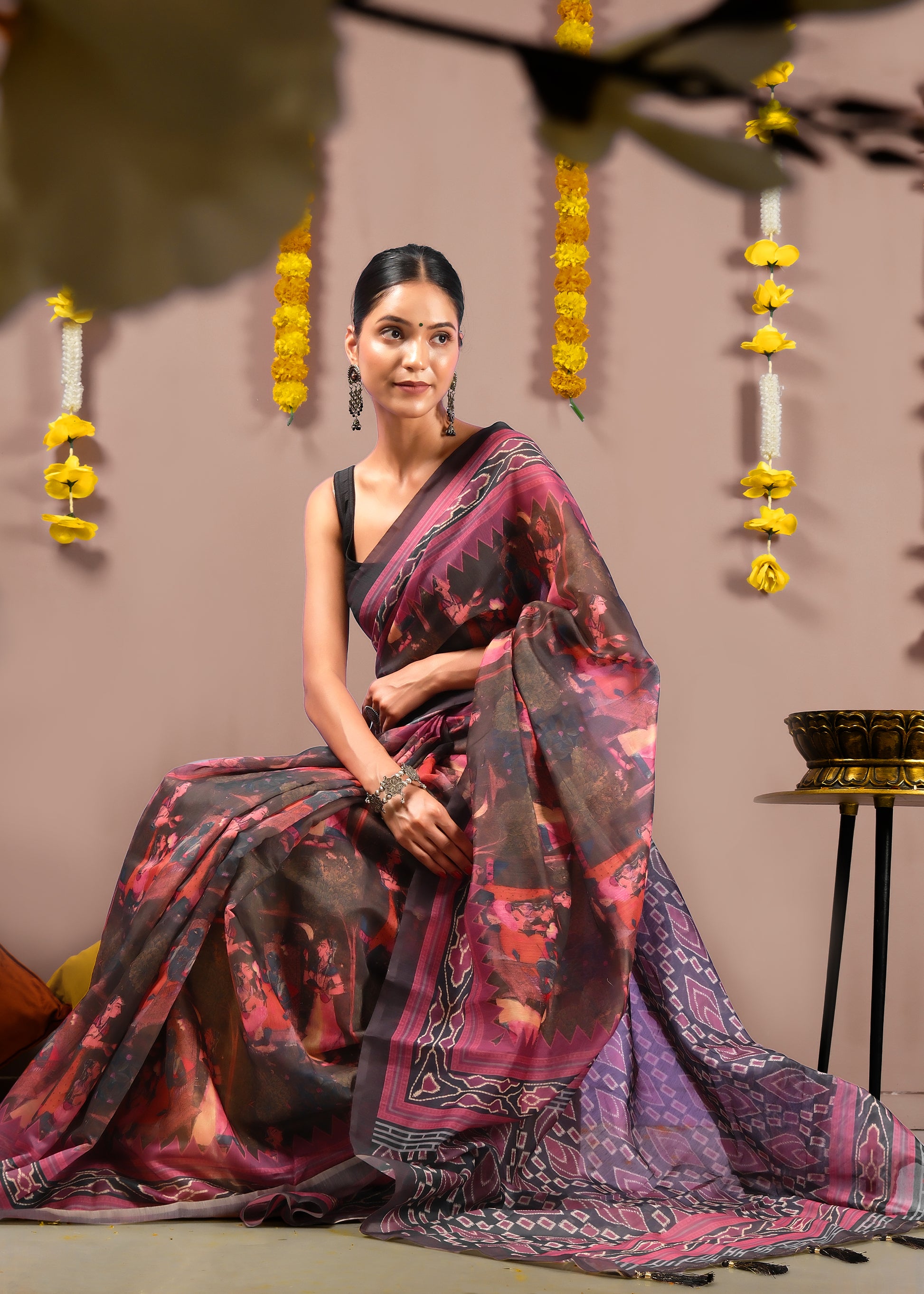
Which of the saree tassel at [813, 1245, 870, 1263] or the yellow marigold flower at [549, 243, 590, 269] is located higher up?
the yellow marigold flower at [549, 243, 590, 269]

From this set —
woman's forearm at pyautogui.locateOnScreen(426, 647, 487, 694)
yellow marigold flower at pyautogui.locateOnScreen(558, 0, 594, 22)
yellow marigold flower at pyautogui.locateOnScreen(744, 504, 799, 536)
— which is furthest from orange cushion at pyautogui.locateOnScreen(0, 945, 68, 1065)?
yellow marigold flower at pyautogui.locateOnScreen(558, 0, 594, 22)

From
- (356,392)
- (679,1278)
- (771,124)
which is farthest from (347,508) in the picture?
(771,124)

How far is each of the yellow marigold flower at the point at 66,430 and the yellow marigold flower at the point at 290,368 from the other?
0.36 m

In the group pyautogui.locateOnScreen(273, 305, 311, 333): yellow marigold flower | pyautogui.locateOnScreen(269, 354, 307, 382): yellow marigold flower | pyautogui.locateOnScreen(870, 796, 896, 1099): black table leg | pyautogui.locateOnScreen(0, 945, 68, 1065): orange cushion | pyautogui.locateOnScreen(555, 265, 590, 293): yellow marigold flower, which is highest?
pyautogui.locateOnScreen(555, 265, 590, 293): yellow marigold flower

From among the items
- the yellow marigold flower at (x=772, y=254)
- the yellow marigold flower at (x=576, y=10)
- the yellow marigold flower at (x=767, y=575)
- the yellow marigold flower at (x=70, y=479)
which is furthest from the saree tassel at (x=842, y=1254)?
the yellow marigold flower at (x=70, y=479)

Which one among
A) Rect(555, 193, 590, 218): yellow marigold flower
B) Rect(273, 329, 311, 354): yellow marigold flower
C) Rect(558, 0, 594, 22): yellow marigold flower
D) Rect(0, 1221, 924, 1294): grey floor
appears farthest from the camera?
Rect(273, 329, 311, 354): yellow marigold flower

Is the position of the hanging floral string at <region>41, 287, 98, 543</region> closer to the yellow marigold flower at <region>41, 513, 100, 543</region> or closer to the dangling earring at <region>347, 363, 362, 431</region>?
the yellow marigold flower at <region>41, 513, 100, 543</region>

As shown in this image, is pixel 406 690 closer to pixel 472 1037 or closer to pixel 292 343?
pixel 472 1037

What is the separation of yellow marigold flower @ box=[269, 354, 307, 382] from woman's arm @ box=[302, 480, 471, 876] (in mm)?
359

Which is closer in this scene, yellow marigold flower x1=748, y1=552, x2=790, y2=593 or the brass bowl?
the brass bowl

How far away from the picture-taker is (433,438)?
1717 millimetres

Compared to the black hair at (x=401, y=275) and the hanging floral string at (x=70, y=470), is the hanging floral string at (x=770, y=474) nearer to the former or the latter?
the black hair at (x=401, y=275)

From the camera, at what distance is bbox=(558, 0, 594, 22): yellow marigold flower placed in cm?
27

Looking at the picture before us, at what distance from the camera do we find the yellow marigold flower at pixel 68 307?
0.13 metres
